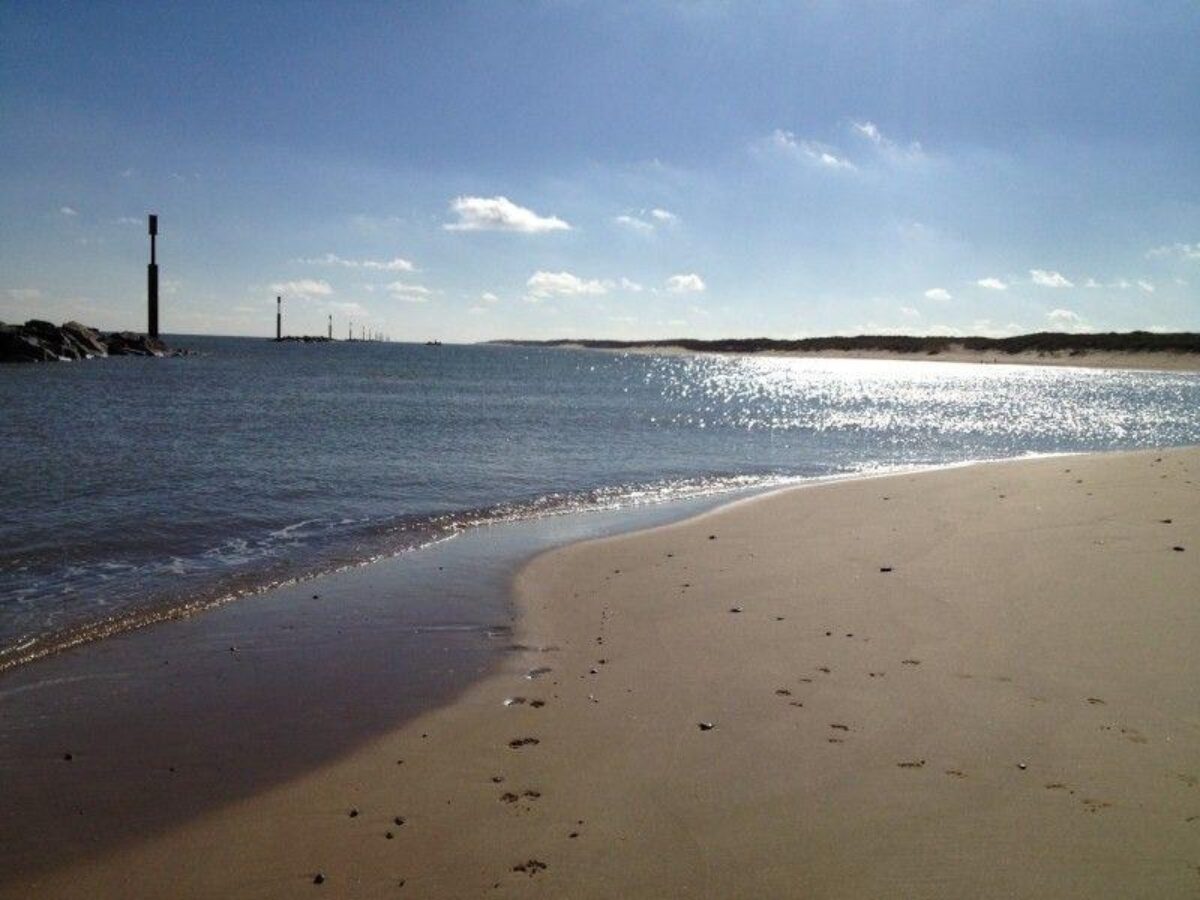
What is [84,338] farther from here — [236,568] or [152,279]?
[236,568]

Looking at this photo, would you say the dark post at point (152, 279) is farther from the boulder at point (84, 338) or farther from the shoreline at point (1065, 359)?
the shoreline at point (1065, 359)

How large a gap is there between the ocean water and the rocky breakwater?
1413 centimetres

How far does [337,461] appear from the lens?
2177cm

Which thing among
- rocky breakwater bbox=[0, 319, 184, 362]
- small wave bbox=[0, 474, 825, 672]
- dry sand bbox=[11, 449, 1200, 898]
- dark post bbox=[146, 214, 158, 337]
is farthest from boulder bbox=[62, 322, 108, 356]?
dry sand bbox=[11, 449, 1200, 898]

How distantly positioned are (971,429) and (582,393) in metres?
30.2

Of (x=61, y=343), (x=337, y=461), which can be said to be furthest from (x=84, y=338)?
(x=337, y=461)

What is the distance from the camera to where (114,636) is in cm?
845

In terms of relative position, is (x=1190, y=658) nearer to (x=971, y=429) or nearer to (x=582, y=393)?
(x=971, y=429)

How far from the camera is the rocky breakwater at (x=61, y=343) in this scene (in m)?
64.4

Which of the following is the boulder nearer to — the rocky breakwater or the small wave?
the rocky breakwater

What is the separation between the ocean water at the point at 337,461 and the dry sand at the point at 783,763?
15.6ft

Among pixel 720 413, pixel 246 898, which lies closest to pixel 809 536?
pixel 246 898

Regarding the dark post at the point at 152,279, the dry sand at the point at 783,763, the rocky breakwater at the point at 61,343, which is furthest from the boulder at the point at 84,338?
the dry sand at the point at 783,763

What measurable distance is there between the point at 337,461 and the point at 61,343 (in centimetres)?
6531
